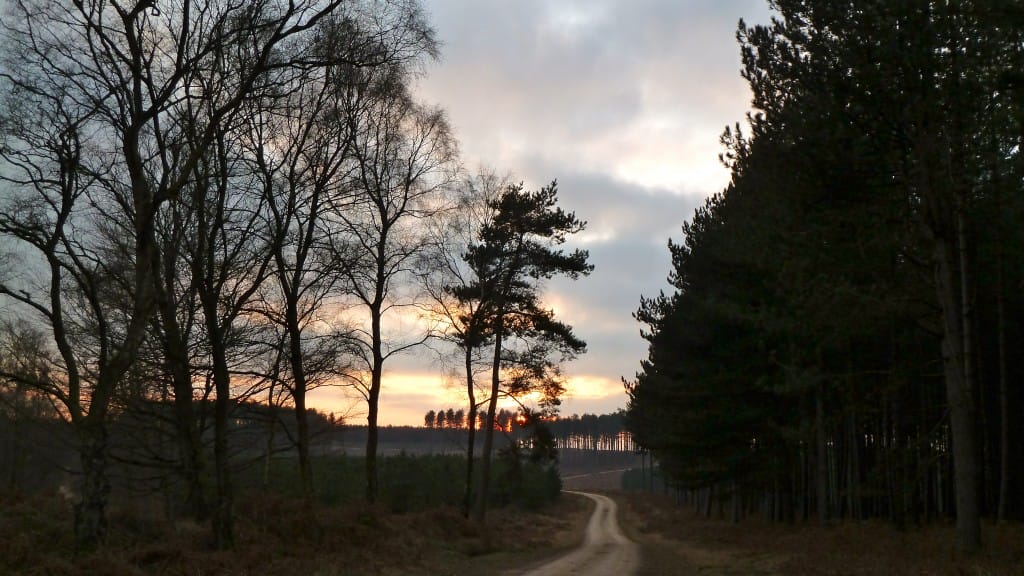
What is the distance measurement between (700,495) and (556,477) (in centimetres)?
1681

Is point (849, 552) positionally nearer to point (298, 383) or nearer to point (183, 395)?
point (298, 383)

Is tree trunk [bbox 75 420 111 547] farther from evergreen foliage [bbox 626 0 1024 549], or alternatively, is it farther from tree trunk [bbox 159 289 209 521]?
evergreen foliage [bbox 626 0 1024 549]

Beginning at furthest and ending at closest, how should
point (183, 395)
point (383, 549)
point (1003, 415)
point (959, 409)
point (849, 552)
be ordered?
point (1003, 415) < point (849, 552) < point (383, 549) < point (183, 395) < point (959, 409)

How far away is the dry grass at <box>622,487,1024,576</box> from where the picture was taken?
44.6ft

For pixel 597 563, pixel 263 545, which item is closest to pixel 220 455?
pixel 263 545

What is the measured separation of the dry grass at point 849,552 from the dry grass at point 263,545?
20.0 ft

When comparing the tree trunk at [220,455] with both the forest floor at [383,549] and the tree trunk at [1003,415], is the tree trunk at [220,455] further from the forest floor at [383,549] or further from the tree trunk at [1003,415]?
the tree trunk at [1003,415]

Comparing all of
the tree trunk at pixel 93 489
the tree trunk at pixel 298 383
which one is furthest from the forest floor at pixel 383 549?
the tree trunk at pixel 298 383

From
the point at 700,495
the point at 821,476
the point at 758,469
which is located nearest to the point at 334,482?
the point at 758,469

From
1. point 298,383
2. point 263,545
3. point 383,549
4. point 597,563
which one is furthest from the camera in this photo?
point 597,563

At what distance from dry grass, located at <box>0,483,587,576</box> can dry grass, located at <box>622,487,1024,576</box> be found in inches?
240

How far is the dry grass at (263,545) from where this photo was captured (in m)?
10.7

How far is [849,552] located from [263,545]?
13.2 meters

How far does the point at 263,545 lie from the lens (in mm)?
14836
